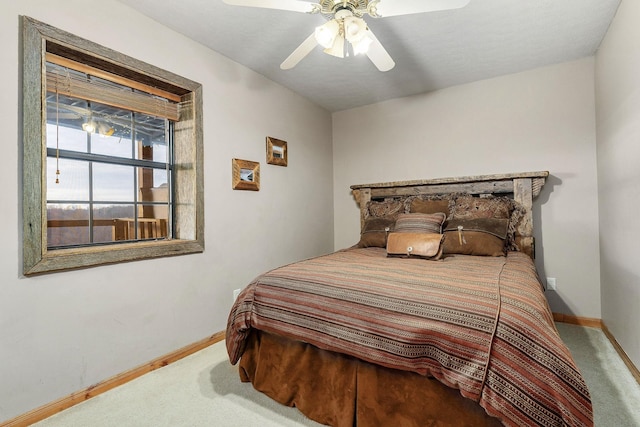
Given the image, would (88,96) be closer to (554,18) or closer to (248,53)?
(248,53)

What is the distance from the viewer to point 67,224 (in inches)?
76.0

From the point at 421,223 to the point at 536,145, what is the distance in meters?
1.42

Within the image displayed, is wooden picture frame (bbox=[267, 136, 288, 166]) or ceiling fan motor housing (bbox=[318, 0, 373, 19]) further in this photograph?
wooden picture frame (bbox=[267, 136, 288, 166])

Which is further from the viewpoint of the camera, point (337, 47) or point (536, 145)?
point (536, 145)

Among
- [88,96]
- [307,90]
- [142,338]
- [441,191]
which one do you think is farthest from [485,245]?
[88,96]

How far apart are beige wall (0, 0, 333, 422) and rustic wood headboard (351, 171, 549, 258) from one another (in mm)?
815

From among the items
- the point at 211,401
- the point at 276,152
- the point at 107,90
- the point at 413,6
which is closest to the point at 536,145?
the point at 413,6

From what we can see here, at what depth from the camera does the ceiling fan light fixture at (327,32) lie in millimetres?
1679

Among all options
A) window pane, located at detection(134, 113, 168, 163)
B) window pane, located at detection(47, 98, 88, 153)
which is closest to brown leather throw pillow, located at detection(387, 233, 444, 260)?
window pane, located at detection(134, 113, 168, 163)

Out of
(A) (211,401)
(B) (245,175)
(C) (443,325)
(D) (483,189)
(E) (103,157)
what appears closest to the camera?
(C) (443,325)

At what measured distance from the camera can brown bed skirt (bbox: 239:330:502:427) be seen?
127 cm

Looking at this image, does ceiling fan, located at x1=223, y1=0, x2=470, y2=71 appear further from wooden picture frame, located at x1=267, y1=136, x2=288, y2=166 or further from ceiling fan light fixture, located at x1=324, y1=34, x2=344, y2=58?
wooden picture frame, located at x1=267, y1=136, x2=288, y2=166

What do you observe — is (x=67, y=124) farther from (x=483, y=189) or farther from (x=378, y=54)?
(x=483, y=189)

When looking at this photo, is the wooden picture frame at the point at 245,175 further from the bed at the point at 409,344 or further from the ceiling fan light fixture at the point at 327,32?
the ceiling fan light fixture at the point at 327,32
